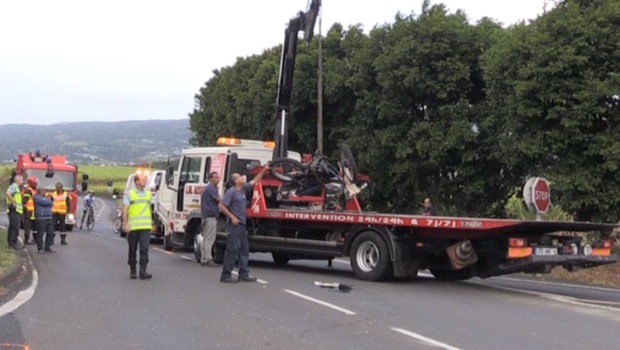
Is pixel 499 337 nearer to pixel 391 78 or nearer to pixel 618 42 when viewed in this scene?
pixel 618 42

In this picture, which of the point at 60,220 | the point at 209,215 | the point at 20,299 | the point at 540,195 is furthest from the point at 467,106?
the point at 20,299

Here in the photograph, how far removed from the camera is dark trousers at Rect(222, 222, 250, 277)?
13.3 metres

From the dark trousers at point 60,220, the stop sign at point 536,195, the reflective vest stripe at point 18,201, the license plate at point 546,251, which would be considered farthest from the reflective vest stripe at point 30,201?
the license plate at point 546,251

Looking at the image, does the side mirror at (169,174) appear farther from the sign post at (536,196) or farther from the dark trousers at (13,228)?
the sign post at (536,196)

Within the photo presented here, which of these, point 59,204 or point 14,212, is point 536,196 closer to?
point 14,212

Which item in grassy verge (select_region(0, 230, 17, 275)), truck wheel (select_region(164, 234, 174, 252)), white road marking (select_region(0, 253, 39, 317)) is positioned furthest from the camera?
truck wheel (select_region(164, 234, 174, 252))

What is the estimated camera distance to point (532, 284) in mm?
14773

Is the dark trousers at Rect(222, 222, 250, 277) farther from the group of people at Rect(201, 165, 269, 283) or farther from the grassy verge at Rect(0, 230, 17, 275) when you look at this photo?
the grassy verge at Rect(0, 230, 17, 275)

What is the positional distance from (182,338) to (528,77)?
10.8 metres

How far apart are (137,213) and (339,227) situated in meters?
3.41

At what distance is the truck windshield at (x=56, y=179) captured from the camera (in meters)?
29.7

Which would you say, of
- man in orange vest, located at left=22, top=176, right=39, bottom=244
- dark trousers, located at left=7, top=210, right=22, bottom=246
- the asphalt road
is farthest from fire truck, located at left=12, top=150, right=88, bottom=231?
the asphalt road

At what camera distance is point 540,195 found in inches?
483

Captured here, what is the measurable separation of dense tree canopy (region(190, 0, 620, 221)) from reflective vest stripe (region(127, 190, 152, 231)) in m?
7.85
